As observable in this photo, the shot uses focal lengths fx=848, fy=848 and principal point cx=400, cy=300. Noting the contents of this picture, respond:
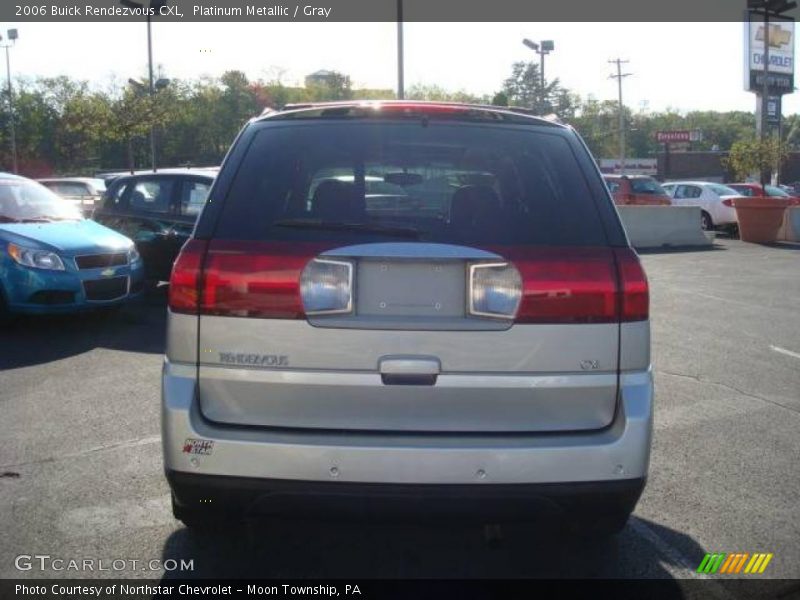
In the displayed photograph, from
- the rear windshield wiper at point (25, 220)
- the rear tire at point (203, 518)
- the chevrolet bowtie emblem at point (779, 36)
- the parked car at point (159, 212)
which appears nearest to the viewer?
the rear tire at point (203, 518)

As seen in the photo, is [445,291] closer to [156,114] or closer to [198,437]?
[198,437]

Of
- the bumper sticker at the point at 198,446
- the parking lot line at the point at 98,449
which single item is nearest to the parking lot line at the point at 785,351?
the parking lot line at the point at 98,449

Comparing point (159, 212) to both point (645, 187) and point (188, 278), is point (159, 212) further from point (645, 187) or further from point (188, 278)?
point (645, 187)

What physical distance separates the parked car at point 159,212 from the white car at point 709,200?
54.2 ft

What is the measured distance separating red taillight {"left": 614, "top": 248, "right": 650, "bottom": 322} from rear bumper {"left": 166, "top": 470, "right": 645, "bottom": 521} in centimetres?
60

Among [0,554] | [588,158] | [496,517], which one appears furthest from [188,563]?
[588,158]

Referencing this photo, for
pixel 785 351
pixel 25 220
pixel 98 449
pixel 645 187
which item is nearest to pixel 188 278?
pixel 98 449

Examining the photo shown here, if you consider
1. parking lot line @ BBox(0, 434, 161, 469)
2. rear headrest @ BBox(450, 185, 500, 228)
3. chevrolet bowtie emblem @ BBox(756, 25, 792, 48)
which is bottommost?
parking lot line @ BBox(0, 434, 161, 469)

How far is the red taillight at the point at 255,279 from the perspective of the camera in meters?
2.99

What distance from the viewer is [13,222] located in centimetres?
902

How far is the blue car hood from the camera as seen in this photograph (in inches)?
340

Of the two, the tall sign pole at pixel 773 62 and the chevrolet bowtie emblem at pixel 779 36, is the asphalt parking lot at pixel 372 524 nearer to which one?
the tall sign pole at pixel 773 62

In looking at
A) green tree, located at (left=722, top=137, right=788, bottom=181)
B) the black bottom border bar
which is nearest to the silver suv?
the black bottom border bar

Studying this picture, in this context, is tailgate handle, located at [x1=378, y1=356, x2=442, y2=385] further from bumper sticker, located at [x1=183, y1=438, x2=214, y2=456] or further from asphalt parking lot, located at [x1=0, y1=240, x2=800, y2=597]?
asphalt parking lot, located at [x1=0, y1=240, x2=800, y2=597]
